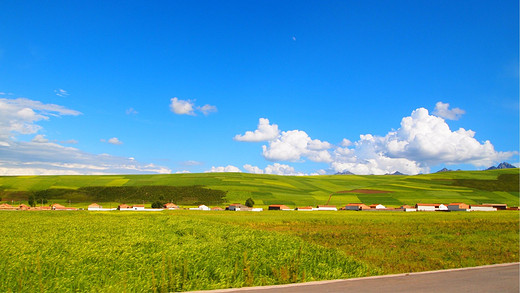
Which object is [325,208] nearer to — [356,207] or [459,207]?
[356,207]

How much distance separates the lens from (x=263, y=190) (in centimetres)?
15800

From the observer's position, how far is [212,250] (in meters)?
16.1

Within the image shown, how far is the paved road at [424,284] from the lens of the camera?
10.4 m

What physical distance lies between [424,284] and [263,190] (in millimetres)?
147741

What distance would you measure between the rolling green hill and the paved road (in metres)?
114

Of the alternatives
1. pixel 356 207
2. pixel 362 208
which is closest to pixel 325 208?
pixel 356 207

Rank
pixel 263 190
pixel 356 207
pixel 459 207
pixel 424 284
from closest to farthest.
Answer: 1. pixel 424 284
2. pixel 459 207
3. pixel 356 207
4. pixel 263 190

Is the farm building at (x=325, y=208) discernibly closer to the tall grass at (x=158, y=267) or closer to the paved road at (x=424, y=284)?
the tall grass at (x=158, y=267)

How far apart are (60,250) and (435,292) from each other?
1589cm

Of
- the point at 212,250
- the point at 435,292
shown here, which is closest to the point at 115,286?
the point at 212,250

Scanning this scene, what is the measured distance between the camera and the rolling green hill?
13475 centimetres

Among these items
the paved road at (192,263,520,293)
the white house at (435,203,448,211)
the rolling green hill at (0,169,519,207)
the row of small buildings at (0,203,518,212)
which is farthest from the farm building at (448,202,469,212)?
the paved road at (192,263,520,293)

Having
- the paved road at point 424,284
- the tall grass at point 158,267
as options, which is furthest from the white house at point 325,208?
the paved road at point 424,284

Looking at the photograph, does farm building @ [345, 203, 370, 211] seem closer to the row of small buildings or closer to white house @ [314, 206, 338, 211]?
the row of small buildings
